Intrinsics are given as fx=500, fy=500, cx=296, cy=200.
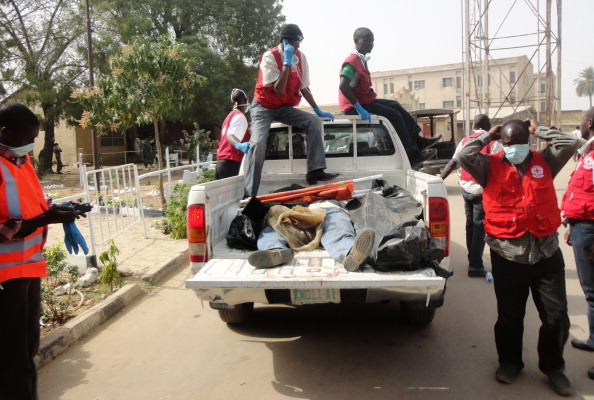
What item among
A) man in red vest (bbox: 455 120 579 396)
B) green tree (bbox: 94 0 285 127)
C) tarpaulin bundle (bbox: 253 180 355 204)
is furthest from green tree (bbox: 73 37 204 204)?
green tree (bbox: 94 0 285 127)

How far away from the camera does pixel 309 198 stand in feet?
15.0

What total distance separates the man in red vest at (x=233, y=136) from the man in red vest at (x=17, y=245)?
3531 millimetres

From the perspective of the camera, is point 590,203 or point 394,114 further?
point 394,114

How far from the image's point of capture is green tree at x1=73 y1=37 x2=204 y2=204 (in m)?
9.79

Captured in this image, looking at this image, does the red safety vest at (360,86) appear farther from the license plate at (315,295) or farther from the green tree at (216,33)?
the green tree at (216,33)

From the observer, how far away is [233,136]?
20.0 feet

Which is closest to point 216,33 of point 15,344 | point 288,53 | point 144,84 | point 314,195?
point 144,84

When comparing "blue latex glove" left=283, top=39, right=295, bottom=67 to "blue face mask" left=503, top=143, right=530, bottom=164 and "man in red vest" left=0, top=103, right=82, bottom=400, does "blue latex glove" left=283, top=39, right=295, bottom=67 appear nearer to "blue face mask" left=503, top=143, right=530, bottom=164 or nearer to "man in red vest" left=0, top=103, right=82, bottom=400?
"blue face mask" left=503, top=143, right=530, bottom=164

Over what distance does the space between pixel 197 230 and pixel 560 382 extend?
2.65m

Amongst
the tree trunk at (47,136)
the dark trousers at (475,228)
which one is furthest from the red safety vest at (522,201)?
the tree trunk at (47,136)

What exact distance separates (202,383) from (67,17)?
22436mm

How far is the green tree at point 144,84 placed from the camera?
9789mm

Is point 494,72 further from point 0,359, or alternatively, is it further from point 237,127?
point 0,359

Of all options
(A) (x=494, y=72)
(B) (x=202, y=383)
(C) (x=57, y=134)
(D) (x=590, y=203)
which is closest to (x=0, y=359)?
(B) (x=202, y=383)
